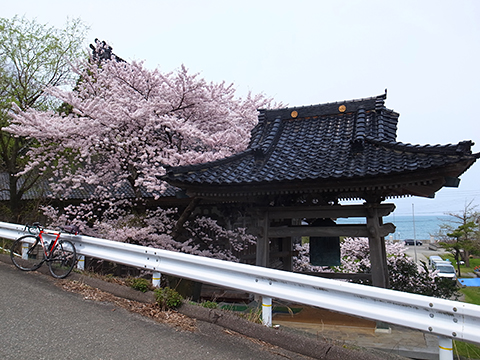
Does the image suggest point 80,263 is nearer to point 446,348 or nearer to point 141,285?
point 141,285

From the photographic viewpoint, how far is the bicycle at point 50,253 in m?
5.78

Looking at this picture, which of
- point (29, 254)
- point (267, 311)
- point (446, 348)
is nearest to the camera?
point (446, 348)

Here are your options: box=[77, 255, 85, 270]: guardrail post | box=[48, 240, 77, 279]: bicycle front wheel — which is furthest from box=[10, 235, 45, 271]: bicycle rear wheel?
box=[77, 255, 85, 270]: guardrail post

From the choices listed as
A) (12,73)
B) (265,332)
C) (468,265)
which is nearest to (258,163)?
(265,332)

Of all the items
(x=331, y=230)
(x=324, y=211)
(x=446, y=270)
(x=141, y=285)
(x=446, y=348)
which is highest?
(x=324, y=211)

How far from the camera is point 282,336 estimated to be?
136 inches

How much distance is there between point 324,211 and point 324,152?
127cm

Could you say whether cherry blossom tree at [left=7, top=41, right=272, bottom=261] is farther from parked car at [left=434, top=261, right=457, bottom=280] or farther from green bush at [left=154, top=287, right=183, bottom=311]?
parked car at [left=434, top=261, right=457, bottom=280]

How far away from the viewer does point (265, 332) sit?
3.58m

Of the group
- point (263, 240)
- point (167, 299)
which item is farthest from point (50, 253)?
point (263, 240)

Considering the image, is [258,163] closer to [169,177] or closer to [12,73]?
[169,177]

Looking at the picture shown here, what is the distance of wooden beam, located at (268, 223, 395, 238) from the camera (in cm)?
704

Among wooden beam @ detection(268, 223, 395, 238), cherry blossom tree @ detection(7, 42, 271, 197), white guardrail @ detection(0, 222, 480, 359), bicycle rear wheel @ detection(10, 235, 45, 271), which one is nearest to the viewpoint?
white guardrail @ detection(0, 222, 480, 359)

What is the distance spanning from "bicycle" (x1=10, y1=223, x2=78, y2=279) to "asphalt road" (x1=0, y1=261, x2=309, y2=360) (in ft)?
3.75
